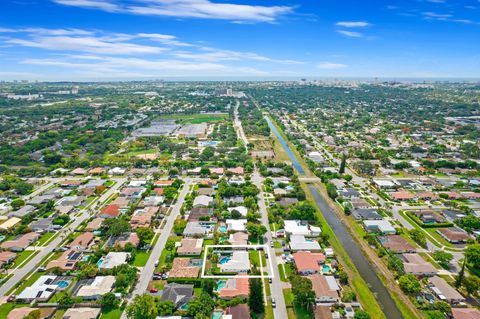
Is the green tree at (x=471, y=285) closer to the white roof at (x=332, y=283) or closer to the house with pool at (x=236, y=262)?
the white roof at (x=332, y=283)

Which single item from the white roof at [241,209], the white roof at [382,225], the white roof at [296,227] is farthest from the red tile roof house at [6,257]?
the white roof at [382,225]

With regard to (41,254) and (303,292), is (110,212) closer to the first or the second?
(41,254)

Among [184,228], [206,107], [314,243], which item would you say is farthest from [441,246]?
[206,107]

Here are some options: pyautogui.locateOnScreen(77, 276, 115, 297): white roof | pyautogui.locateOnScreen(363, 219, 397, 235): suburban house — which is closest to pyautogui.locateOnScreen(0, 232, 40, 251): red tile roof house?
pyautogui.locateOnScreen(77, 276, 115, 297): white roof

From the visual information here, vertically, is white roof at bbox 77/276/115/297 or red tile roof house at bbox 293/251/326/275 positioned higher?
red tile roof house at bbox 293/251/326/275

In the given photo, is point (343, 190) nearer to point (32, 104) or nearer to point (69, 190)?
point (69, 190)

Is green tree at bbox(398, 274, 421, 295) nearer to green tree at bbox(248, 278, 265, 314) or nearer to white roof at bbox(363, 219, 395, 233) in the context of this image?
white roof at bbox(363, 219, 395, 233)

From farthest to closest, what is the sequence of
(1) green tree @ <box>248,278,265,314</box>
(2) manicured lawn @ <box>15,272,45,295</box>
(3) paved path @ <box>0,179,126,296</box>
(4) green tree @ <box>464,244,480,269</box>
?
1. (4) green tree @ <box>464,244,480,269</box>
2. (3) paved path @ <box>0,179,126,296</box>
3. (2) manicured lawn @ <box>15,272,45,295</box>
4. (1) green tree @ <box>248,278,265,314</box>
